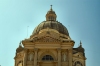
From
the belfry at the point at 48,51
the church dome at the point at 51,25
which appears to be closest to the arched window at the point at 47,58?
the belfry at the point at 48,51

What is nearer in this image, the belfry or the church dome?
the belfry

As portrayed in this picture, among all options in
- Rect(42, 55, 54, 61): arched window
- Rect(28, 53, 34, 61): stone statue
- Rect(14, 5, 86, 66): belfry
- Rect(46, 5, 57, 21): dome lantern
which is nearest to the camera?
Rect(14, 5, 86, 66): belfry

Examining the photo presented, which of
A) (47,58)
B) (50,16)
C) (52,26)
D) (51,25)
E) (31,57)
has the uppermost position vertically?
(50,16)

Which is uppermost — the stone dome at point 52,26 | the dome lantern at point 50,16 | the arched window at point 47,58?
the dome lantern at point 50,16

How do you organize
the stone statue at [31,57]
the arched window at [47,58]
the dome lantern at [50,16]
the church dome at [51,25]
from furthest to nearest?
the dome lantern at [50,16] < the church dome at [51,25] < the arched window at [47,58] < the stone statue at [31,57]

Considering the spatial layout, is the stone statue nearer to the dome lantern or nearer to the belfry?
the belfry

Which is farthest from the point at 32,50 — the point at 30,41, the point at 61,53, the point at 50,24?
the point at 50,24

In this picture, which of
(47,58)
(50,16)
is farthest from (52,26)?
(47,58)

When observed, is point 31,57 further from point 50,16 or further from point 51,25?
point 50,16

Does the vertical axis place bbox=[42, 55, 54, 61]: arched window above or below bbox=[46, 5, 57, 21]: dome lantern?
below

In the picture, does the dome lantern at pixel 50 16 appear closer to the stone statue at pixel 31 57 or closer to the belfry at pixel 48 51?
the belfry at pixel 48 51

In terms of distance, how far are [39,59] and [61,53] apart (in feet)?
12.3

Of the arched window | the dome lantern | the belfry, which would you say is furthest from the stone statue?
the dome lantern

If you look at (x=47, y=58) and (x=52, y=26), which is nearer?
(x=47, y=58)
